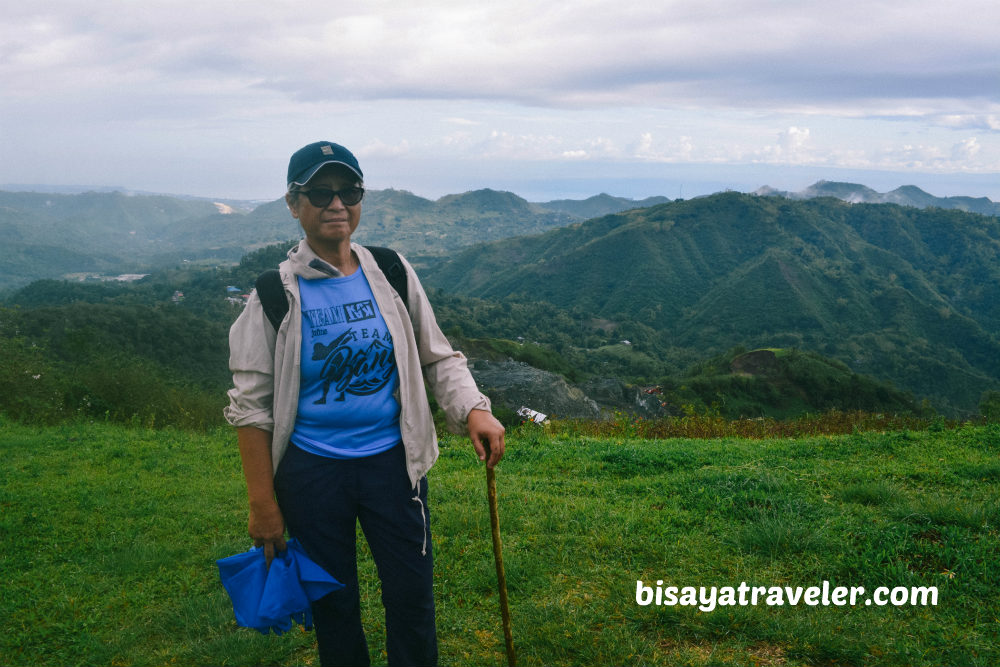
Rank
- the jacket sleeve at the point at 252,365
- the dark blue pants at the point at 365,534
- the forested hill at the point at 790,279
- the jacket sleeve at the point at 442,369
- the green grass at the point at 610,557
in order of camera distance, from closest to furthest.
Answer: the jacket sleeve at the point at 252,365, the dark blue pants at the point at 365,534, the jacket sleeve at the point at 442,369, the green grass at the point at 610,557, the forested hill at the point at 790,279

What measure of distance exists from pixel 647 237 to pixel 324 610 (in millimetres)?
154555

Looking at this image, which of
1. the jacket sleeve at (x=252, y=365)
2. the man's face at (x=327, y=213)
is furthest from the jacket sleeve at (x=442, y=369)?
the jacket sleeve at (x=252, y=365)

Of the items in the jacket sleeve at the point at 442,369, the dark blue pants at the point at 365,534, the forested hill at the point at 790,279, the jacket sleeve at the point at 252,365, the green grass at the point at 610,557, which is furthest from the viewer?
the forested hill at the point at 790,279

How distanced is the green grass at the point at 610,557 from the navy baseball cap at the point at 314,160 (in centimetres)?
238

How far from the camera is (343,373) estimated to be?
2248 millimetres

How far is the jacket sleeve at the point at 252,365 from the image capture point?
2.17 meters

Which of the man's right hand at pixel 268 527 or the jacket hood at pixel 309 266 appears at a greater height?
the jacket hood at pixel 309 266

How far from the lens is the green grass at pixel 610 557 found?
301 cm

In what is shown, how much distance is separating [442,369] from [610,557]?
203cm

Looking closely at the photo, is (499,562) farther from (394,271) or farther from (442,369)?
(394,271)

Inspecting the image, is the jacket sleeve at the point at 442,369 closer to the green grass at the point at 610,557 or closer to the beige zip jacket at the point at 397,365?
the beige zip jacket at the point at 397,365

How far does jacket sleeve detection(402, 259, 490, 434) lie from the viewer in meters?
2.46

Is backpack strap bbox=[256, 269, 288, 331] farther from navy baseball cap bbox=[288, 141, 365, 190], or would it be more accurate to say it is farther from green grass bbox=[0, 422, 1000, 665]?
green grass bbox=[0, 422, 1000, 665]

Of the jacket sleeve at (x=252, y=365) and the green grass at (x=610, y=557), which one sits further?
the green grass at (x=610, y=557)
